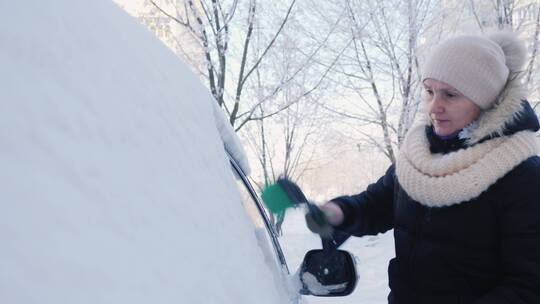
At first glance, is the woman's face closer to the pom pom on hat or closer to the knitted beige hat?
the knitted beige hat

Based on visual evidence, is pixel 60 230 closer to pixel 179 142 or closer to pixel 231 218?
pixel 179 142

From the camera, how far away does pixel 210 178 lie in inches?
38.1

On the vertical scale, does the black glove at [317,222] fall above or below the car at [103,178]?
below

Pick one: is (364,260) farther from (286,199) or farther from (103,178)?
(103,178)

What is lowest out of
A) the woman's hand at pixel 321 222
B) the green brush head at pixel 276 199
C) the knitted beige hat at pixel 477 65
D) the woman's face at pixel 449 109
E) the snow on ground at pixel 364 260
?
the snow on ground at pixel 364 260

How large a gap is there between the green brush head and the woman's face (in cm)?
59

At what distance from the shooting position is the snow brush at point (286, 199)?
1.50 metres

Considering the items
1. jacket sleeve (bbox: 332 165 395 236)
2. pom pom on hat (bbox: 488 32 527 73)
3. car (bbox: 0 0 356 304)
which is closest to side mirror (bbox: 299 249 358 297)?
jacket sleeve (bbox: 332 165 395 236)

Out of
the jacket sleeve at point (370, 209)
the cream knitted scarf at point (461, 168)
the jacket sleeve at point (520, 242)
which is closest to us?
the jacket sleeve at point (520, 242)

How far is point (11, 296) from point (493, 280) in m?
1.39

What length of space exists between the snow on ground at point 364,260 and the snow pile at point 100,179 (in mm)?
752

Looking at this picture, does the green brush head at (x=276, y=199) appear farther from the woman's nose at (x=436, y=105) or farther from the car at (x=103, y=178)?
the woman's nose at (x=436, y=105)

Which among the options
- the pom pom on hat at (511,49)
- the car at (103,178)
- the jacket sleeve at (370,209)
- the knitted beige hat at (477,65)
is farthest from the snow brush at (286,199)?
the pom pom on hat at (511,49)

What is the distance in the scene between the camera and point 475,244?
4.59 feet
